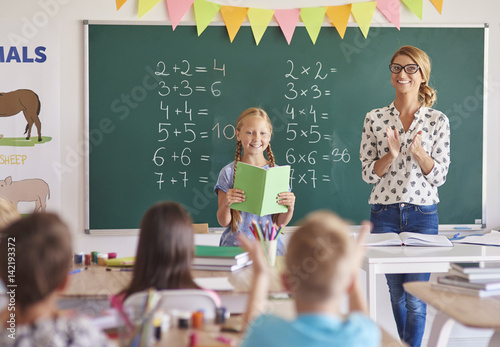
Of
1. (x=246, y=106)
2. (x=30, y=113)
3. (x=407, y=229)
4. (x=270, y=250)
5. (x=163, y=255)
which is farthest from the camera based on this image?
(x=246, y=106)

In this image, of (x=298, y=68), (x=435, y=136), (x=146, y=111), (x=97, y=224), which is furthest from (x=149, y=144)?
(x=435, y=136)

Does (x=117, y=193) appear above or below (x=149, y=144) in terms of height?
below

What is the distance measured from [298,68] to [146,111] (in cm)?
106

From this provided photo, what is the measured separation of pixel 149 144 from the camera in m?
3.74

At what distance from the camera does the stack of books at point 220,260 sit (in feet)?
7.57

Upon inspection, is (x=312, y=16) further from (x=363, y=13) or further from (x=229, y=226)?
(x=229, y=226)

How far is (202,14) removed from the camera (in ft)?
12.3

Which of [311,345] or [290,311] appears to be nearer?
[311,345]

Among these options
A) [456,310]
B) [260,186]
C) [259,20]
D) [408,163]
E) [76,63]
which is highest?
[259,20]

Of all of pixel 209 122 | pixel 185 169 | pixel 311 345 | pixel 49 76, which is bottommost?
pixel 311 345

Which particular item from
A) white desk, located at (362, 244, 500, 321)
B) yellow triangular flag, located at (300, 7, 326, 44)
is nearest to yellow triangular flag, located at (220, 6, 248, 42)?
yellow triangular flag, located at (300, 7, 326, 44)

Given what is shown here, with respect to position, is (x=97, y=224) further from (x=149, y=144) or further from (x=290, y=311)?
A: (x=290, y=311)

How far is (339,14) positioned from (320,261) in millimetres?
2919

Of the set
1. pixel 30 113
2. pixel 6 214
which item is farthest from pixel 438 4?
pixel 6 214
